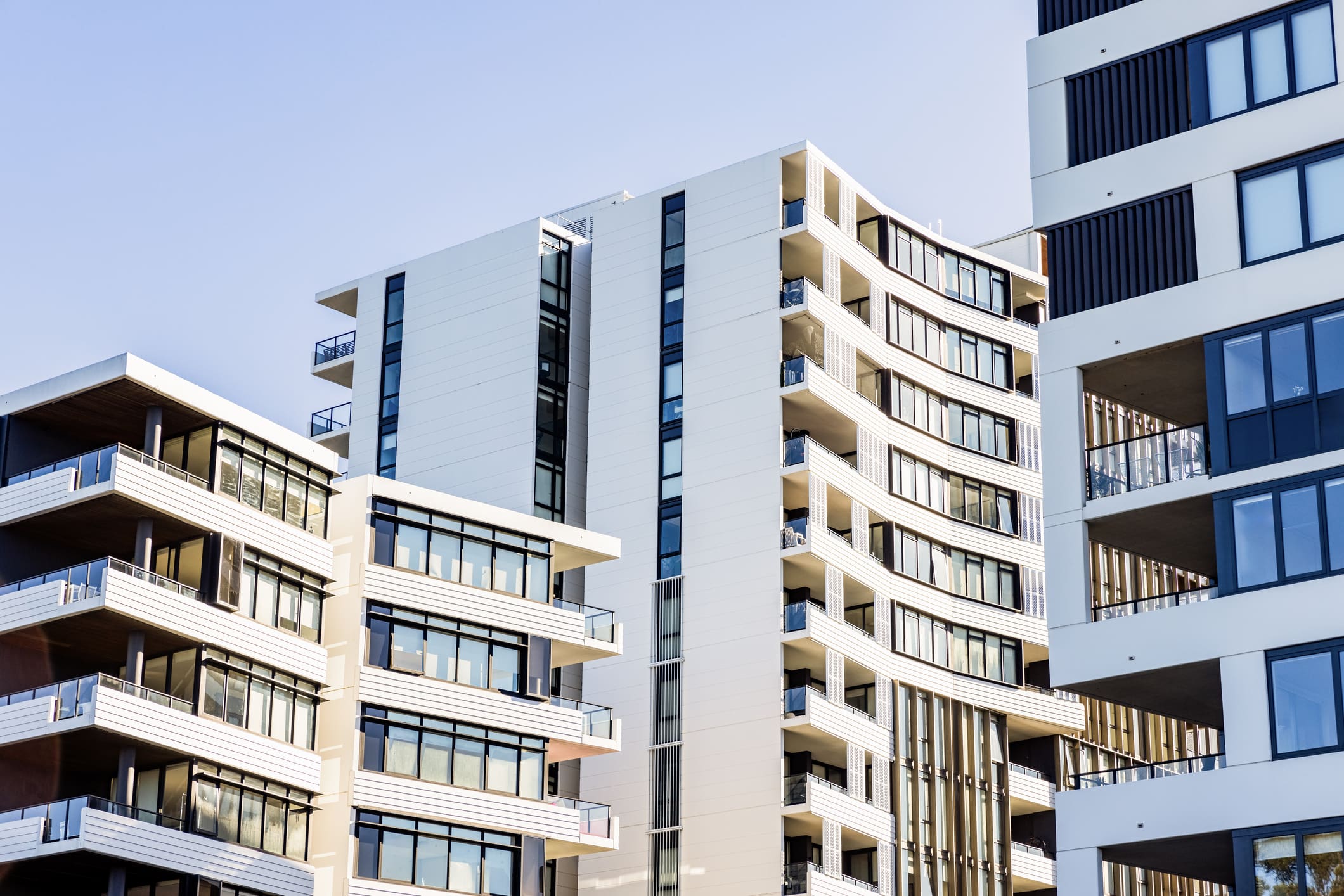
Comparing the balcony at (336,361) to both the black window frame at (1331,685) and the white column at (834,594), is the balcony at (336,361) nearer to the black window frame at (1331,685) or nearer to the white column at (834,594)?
the white column at (834,594)

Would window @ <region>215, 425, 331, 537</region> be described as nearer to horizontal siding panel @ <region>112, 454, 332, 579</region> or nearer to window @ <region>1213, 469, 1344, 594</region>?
horizontal siding panel @ <region>112, 454, 332, 579</region>

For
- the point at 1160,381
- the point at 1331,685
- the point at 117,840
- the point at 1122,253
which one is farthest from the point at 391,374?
the point at 1331,685

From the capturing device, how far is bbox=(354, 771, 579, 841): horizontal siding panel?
57.9 m

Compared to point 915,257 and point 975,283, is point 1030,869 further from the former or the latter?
point 915,257

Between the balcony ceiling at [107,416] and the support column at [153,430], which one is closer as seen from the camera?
the balcony ceiling at [107,416]

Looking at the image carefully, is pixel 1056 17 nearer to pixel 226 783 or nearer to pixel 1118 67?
pixel 1118 67

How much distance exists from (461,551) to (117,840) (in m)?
15.6

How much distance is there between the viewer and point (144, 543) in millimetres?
53969

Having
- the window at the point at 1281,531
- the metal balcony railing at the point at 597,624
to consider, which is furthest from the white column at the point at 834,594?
the window at the point at 1281,531

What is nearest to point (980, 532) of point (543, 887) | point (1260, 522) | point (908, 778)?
point (908, 778)

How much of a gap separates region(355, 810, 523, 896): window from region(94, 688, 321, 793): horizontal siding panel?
91.2 inches

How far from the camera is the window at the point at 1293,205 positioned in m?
40.5

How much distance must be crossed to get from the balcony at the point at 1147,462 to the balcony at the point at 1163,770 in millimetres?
5760

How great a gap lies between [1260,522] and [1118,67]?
1146 centimetres
